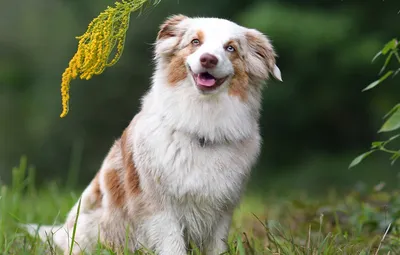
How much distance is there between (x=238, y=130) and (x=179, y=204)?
501mm

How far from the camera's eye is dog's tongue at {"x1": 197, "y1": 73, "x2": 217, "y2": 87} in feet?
13.5

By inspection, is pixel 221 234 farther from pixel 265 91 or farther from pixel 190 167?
pixel 265 91

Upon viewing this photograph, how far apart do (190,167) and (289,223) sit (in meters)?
1.74

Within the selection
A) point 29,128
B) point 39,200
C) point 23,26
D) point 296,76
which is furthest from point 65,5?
point 39,200

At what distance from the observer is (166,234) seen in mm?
4266

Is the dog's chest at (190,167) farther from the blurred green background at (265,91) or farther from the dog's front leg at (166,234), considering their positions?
the blurred green background at (265,91)

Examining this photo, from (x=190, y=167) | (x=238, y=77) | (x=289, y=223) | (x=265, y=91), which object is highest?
(x=238, y=77)

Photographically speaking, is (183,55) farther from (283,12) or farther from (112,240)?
(283,12)

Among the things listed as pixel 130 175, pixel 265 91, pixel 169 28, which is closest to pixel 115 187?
pixel 130 175

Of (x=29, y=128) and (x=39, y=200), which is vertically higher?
(x=39, y=200)

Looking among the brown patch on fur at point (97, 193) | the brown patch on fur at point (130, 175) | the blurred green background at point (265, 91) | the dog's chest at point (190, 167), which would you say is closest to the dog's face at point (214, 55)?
the dog's chest at point (190, 167)

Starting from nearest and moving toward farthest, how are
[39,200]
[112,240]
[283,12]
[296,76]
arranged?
1. [112,240]
2. [39,200]
3. [283,12]
4. [296,76]

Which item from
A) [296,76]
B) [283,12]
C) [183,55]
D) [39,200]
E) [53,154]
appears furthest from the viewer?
[53,154]

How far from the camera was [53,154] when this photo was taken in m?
12.4
